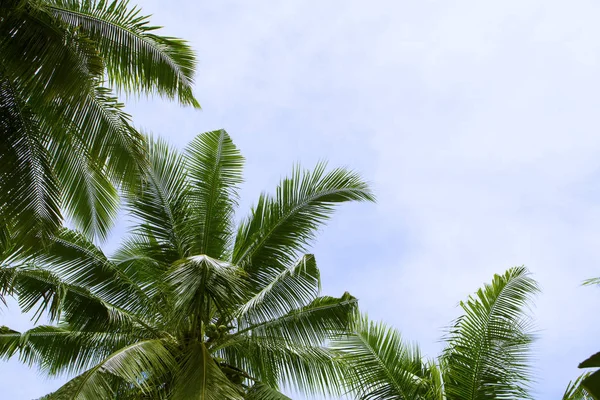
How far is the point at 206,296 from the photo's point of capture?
29.9 feet

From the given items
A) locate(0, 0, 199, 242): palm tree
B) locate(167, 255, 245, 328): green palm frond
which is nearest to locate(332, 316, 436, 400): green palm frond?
locate(167, 255, 245, 328): green palm frond

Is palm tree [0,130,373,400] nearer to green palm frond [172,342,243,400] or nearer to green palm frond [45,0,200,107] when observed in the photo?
green palm frond [172,342,243,400]

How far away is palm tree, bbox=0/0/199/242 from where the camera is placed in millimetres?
7473

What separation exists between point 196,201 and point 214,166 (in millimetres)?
762

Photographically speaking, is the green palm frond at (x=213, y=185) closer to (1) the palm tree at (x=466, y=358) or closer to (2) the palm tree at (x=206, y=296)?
(2) the palm tree at (x=206, y=296)

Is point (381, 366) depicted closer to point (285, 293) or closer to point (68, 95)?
point (285, 293)

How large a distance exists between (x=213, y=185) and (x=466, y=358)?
15.6 ft

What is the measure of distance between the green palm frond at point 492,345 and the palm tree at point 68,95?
4761mm

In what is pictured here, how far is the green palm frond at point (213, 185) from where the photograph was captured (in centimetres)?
1130

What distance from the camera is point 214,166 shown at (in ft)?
39.1

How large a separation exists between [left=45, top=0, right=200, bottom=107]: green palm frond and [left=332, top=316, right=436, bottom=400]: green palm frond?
4282 millimetres

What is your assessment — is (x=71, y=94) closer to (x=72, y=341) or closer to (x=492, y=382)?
(x=72, y=341)

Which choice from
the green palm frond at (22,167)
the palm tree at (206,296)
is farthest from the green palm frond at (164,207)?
the green palm frond at (22,167)

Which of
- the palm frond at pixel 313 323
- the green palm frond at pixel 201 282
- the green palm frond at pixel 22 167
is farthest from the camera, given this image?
the palm frond at pixel 313 323
